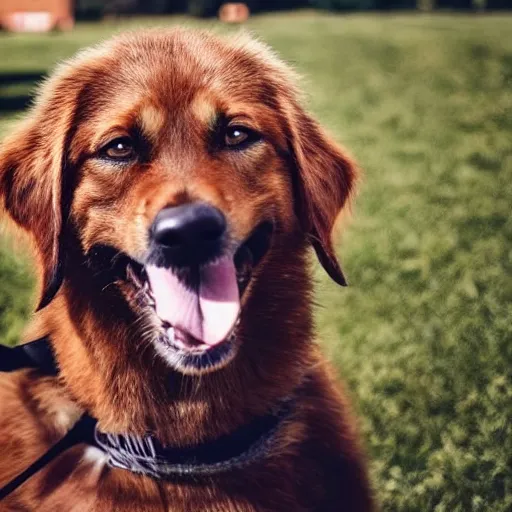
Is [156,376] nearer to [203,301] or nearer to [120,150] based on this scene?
[203,301]

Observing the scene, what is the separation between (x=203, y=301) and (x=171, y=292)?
0.12 meters

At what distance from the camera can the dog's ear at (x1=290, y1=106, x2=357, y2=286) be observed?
2.80m

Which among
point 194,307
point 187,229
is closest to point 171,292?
point 194,307

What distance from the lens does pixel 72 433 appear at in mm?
2512

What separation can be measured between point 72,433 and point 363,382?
7.26ft

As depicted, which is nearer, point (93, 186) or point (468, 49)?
Result: point (93, 186)

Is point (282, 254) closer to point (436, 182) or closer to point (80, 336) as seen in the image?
point (80, 336)

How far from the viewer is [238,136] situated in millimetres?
2654

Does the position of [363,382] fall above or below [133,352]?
below

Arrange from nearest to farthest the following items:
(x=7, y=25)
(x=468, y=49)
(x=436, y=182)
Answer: (x=436, y=182) < (x=468, y=49) < (x=7, y=25)

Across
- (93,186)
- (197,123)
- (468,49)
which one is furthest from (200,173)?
(468,49)

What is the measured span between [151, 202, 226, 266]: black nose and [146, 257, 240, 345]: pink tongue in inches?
4.1

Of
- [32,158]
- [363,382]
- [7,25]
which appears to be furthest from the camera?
[7,25]

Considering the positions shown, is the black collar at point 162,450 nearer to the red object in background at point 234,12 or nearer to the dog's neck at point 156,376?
the dog's neck at point 156,376
